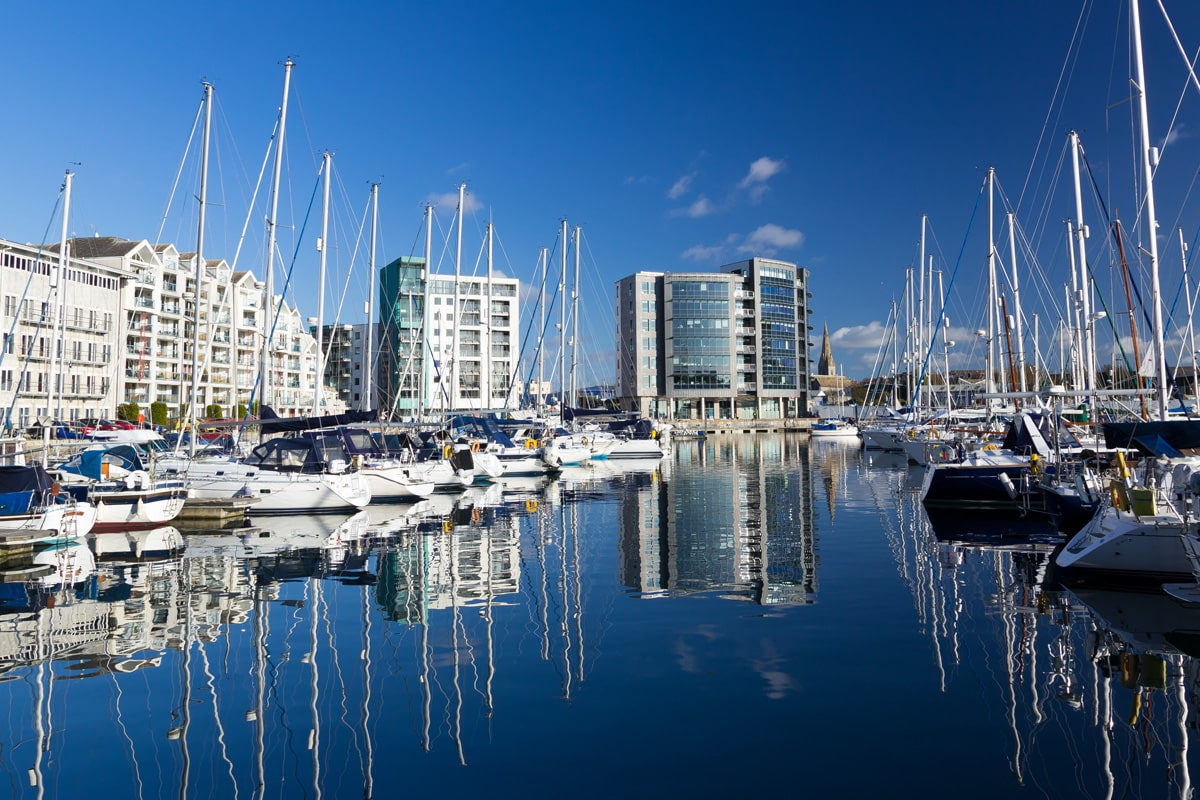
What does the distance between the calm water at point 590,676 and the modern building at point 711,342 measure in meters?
107

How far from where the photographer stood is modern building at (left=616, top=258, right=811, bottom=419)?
124938mm

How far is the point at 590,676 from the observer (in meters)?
9.77

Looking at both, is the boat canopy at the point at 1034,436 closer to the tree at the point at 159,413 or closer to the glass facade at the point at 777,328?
the tree at the point at 159,413

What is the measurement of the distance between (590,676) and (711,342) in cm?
11735

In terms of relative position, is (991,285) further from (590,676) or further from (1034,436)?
(590,676)

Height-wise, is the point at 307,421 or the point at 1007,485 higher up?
the point at 307,421

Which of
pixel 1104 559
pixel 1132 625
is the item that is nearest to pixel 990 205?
pixel 1104 559

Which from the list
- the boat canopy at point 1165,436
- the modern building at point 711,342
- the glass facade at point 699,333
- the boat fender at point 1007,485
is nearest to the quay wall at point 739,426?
the modern building at point 711,342

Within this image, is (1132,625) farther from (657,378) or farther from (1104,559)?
(657,378)

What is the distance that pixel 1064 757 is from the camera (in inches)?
283

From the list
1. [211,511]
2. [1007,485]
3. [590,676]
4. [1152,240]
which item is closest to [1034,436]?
[1007,485]

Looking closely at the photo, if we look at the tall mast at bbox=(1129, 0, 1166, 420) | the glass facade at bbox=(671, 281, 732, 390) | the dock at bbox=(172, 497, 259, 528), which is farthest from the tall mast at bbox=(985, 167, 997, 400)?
the glass facade at bbox=(671, 281, 732, 390)

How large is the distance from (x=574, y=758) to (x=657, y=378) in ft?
395

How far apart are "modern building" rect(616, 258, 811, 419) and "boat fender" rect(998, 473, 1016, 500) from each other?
99.8 metres
